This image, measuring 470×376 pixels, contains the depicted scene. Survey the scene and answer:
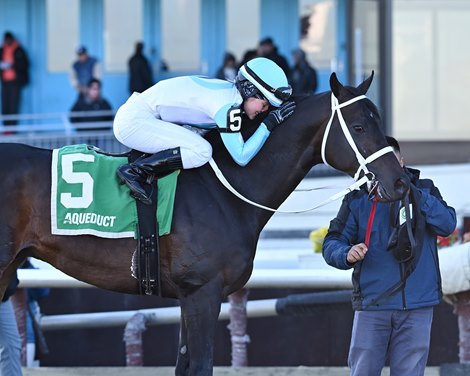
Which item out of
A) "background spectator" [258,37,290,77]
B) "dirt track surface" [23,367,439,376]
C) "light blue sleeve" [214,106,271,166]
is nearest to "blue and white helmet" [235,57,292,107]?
"light blue sleeve" [214,106,271,166]

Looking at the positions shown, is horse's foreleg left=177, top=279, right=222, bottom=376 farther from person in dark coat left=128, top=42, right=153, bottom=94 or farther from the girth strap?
person in dark coat left=128, top=42, right=153, bottom=94

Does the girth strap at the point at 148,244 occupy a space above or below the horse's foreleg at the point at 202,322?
above

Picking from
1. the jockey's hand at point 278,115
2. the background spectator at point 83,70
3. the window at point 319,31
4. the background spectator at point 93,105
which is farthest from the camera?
the window at point 319,31

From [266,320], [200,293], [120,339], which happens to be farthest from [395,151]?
[120,339]

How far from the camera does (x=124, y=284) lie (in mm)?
5016

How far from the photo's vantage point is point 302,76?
1238cm

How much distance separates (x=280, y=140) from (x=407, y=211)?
2.63 ft

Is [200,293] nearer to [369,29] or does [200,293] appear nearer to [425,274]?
[425,274]

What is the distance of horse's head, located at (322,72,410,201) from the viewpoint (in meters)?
4.68

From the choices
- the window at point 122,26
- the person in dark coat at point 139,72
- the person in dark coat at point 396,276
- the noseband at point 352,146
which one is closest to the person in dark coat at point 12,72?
the window at point 122,26

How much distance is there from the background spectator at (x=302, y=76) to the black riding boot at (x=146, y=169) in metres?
7.50

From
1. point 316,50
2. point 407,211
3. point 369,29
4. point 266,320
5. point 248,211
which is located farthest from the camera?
point 316,50

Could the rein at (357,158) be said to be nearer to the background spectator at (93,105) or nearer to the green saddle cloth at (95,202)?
the green saddle cloth at (95,202)

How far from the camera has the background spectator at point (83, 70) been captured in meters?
13.6
